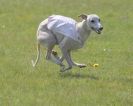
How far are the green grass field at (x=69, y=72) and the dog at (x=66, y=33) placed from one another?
51cm

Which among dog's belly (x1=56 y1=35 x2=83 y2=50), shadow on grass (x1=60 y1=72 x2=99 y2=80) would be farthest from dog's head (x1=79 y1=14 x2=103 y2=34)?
shadow on grass (x1=60 y1=72 x2=99 y2=80)

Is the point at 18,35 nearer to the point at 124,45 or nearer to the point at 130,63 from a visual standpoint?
the point at 124,45

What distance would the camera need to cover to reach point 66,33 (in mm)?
12086

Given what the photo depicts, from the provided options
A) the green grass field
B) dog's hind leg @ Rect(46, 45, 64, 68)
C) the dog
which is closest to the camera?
the green grass field

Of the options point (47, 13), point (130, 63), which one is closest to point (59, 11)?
point (47, 13)

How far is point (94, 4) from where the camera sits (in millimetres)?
27172

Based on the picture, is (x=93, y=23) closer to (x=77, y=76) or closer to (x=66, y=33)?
(x=66, y=33)

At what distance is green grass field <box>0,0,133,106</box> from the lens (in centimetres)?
995

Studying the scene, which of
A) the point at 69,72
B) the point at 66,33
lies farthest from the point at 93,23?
the point at 69,72

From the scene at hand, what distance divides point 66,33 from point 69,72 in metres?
0.91

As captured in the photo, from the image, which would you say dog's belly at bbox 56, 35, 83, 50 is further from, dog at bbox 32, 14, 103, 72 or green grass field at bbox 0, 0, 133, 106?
green grass field at bbox 0, 0, 133, 106

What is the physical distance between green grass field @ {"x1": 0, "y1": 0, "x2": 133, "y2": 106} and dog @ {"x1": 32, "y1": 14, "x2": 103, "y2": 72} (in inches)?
20.1

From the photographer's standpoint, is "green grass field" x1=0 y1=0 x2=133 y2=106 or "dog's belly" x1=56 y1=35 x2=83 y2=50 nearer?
"green grass field" x1=0 y1=0 x2=133 y2=106

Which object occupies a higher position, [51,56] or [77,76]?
[51,56]
